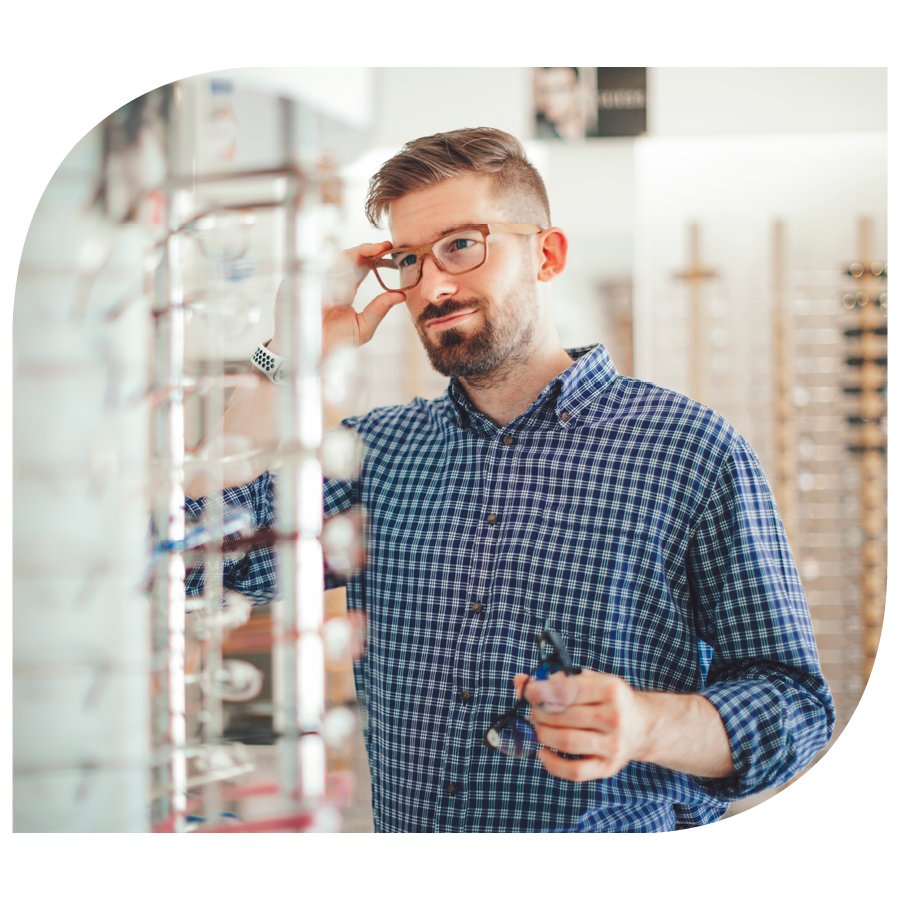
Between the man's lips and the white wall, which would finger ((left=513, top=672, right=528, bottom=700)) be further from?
the white wall

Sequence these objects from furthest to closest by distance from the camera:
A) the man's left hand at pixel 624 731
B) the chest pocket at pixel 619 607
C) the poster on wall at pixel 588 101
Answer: the poster on wall at pixel 588 101 < the chest pocket at pixel 619 607 < the man's left hand at pixel 624 731

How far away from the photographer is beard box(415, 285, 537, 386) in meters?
1.01

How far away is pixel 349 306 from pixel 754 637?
0.71 meters

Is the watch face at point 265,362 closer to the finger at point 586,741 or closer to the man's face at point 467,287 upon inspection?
the man's face at point 467,287

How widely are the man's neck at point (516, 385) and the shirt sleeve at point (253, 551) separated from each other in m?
0.33

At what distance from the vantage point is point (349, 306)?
1057 millimetres

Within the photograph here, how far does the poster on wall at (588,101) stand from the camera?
1.07 m

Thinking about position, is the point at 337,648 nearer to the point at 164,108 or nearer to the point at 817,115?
the point at 164,108

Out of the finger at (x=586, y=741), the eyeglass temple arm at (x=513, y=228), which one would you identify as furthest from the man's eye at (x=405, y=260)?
the finger at (x=586, y=741)

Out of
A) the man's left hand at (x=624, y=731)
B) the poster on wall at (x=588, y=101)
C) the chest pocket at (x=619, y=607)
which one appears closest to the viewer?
the man's left hand at (x=624, y=731)

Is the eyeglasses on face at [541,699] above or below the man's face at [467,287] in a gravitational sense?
below

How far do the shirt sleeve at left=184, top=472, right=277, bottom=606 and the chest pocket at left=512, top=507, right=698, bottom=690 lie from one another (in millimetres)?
372

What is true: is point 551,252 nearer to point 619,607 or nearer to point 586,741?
point 619,607

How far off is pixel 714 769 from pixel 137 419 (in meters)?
0.91
